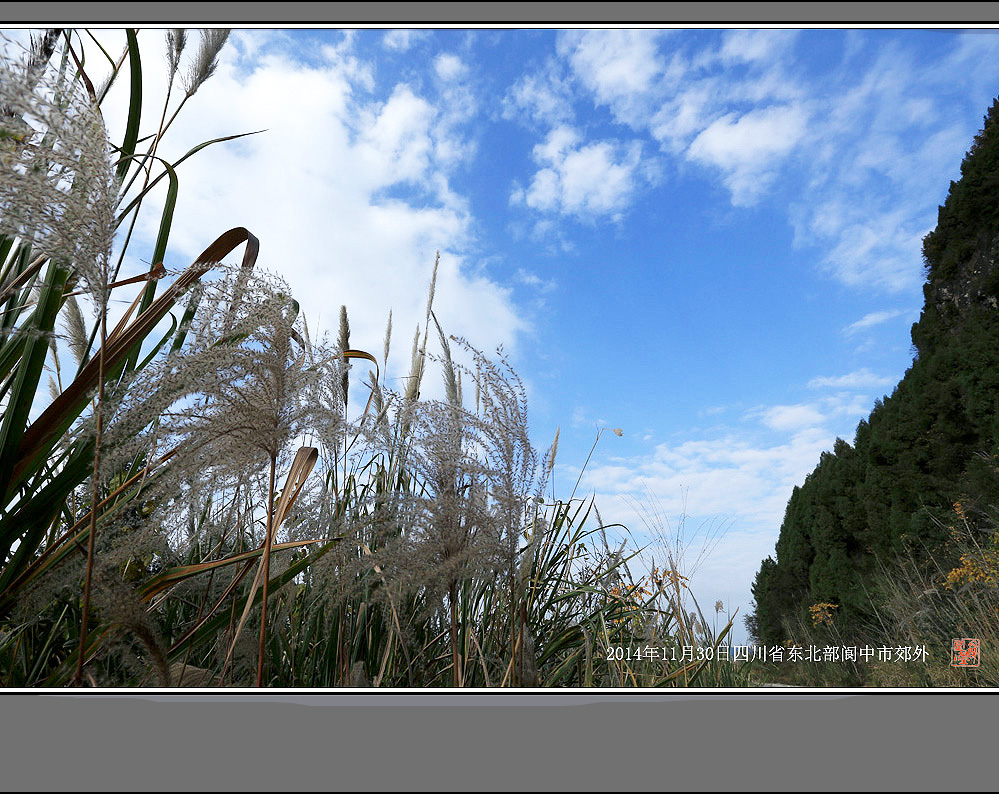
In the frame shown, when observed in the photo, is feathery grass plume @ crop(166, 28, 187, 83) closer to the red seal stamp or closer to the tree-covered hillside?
the red seal stamp

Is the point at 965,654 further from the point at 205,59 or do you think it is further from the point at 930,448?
the point at 930,448

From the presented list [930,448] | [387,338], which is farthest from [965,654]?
[930,448]

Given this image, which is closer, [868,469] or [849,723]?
[849,723]

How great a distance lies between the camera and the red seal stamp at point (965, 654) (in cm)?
204

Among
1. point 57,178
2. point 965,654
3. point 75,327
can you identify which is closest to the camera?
point 57,178

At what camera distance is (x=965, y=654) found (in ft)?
6.77

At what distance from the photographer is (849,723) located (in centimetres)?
117

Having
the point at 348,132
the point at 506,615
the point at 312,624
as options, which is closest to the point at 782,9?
the point at 348,132

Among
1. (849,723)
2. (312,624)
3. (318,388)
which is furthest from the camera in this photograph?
(312,624)

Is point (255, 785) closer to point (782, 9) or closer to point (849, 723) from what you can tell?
point (849, 723)

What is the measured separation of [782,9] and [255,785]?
2.09m

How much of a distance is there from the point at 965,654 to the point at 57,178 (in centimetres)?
300

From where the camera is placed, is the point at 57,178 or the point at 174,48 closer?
the point at 57,178

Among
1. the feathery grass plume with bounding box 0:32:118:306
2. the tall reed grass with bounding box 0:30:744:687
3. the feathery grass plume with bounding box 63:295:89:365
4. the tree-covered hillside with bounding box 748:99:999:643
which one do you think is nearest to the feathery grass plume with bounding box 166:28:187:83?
the tall reed grass with bounding box 0:30:744:687
